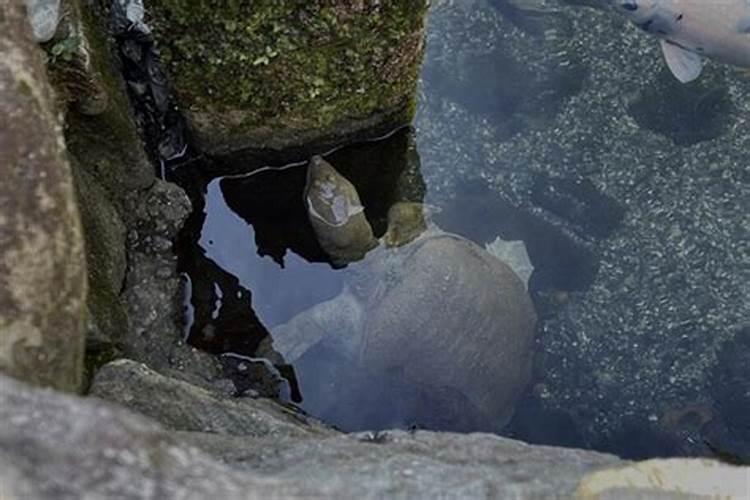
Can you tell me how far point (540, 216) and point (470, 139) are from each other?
0.45 meters

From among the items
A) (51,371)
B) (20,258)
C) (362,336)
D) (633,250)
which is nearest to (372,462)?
(51,371)

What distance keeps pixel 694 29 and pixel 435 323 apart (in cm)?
163

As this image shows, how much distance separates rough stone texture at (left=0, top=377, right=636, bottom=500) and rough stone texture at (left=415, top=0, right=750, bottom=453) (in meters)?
1.91

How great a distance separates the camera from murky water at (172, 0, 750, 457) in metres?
3.92

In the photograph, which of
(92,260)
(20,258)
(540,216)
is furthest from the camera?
(540,216)

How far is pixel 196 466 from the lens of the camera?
1456 millimetres

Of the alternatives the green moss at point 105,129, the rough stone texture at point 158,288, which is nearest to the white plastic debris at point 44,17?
the green moss at point 105,129

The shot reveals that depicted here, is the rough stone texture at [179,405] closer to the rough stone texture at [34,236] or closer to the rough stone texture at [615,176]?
the rough stone texture at [34,236]

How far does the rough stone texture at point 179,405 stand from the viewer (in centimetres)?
272

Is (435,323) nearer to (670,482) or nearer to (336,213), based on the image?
(336,213)

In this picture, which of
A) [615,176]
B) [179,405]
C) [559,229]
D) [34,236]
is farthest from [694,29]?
[34,236]

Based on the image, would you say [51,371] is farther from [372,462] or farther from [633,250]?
[633,250]

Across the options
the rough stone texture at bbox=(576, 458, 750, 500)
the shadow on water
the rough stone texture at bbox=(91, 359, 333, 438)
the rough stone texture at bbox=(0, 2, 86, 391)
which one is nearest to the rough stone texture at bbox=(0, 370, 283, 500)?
A: the rough stone texture at bbox=(0, 2, 86, 391)

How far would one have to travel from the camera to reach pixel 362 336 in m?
3.91
